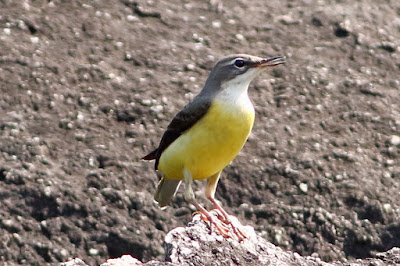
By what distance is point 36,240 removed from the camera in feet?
25.4

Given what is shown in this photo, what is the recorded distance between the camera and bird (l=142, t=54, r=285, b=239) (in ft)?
21.7

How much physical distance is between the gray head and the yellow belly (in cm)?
30

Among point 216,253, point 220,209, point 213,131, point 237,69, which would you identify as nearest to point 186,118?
point 213,131

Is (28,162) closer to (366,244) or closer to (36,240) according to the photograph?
(36,240)

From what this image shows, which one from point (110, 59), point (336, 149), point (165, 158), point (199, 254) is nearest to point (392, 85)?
point (336, 149)

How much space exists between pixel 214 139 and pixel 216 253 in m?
1.09

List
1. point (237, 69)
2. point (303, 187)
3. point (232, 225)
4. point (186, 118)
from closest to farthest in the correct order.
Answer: point (232, 225) → point (186, 118) → point (237, 69) → point (303, 187)

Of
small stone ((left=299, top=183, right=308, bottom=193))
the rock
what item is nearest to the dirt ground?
small stone ((left=299, top=183, right=308, bottom=193))

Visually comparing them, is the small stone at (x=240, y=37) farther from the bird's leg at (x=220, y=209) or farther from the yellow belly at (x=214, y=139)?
the yellow belly at (x=214, y=139)

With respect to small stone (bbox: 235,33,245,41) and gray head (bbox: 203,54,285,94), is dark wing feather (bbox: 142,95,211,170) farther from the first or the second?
small stone (bbox: 235,33,245,41)

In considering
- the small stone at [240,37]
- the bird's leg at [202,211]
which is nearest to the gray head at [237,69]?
the bird's leg at [202,211]

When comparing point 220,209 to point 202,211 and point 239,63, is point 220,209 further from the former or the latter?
point 239,63

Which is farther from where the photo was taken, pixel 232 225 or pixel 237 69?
pixel 237 69

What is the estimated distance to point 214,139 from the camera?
661 cm
